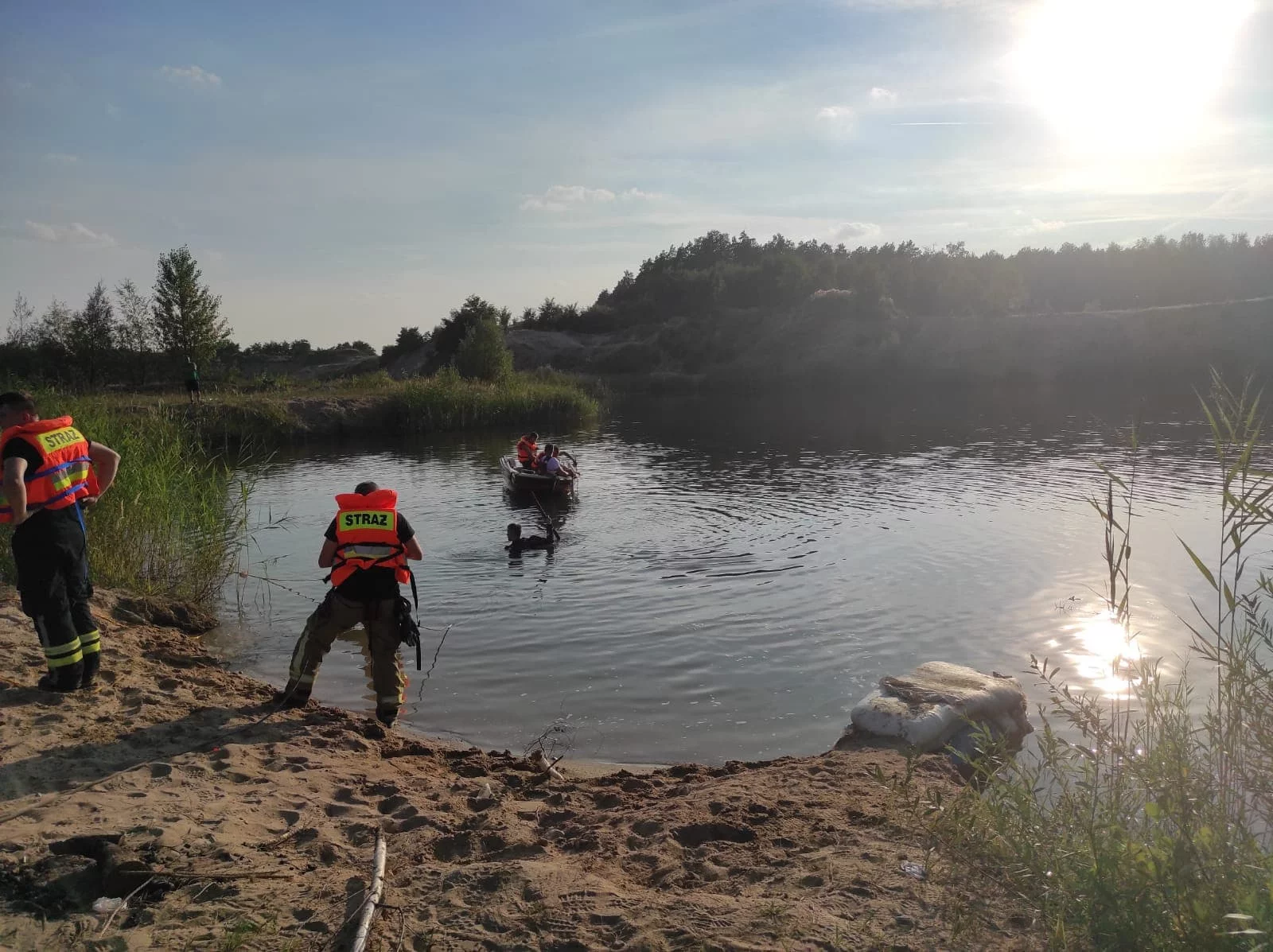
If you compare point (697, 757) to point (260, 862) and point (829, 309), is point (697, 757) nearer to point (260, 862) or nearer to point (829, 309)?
point (260, 862)

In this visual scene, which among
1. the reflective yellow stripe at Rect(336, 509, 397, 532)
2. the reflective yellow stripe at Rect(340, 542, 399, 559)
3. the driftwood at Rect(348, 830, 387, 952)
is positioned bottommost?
the driftwood at Rect(348, 830, 387, 952)

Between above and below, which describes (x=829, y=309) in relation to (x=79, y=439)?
above

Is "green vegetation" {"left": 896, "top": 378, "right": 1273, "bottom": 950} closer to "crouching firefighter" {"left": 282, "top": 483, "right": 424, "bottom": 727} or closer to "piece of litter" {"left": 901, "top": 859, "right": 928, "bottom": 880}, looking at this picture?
"piece of litter" {"left": 901, "top": 859, "right": 928, "bottom": 880}

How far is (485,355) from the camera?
46.5m

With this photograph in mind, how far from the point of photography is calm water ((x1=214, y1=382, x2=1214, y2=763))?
827cm

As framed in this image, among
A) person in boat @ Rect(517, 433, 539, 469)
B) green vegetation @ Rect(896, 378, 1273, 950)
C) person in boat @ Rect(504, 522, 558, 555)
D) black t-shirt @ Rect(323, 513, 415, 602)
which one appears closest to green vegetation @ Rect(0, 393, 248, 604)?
black t-shirt @ Rect(323, 513, 415, 602)

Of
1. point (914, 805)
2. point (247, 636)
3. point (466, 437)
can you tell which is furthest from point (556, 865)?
point (466, 437)

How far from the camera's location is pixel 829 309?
70.9 meters

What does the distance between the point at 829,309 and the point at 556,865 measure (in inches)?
2754

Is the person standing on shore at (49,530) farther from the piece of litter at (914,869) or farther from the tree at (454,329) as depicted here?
the tree at (454,329)

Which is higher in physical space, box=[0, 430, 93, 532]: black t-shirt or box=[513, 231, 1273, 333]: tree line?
box=[513, 231, 1273, 333]: tree line

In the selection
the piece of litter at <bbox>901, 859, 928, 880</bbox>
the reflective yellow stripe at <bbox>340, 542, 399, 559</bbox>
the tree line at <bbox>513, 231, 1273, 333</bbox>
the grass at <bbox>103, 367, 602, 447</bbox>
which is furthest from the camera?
the tree line at <bbox>513, 231, 1273, 333</bbox>

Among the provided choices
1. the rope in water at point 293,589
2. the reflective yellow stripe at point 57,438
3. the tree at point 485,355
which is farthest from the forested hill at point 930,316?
the reflective yellow stripe at point 57,438

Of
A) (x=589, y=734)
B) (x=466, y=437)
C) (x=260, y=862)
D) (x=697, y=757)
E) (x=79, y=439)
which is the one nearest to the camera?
(x=260, y=862)
